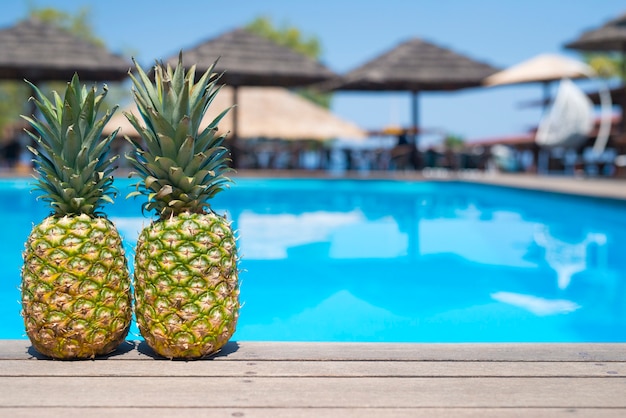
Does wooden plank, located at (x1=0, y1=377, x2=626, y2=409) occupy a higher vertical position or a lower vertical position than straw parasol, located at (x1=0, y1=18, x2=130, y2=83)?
lower

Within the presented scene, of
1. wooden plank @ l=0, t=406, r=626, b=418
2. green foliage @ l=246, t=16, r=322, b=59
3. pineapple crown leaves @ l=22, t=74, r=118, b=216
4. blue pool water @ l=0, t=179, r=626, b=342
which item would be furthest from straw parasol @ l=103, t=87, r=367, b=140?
wooden plank @ l=0, t=406, r=626, b=418

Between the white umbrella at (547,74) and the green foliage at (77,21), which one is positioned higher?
the green foliage at (77,21)

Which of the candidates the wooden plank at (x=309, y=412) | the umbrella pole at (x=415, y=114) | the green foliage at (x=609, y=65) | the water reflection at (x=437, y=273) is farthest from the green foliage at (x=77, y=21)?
the wooden plank at (x=309, y=412)

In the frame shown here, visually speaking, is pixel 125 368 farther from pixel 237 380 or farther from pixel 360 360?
pixel 360 360

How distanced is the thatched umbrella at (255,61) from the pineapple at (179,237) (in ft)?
50.2

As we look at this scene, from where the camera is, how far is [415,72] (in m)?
18.5

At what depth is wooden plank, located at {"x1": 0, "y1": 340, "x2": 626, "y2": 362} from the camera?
7.77 ft

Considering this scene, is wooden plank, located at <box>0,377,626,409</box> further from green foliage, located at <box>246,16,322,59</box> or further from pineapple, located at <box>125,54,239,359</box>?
green foliage, located at <box>246,16,322,59</box>

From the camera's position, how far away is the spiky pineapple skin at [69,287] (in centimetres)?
231

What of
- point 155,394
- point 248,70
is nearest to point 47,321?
point 155,394

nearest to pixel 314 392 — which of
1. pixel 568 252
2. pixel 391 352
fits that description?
pixel 391 352

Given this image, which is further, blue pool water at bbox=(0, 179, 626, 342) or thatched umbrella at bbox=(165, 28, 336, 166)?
thatched umbrella at bbox=(165, 28, 336, 166)

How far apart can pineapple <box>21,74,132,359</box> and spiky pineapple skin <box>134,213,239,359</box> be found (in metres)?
0.13

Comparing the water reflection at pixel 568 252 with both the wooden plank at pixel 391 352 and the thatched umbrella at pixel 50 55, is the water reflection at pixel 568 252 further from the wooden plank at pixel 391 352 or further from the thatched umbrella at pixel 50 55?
the thatched umbrella at pixel 50 55
